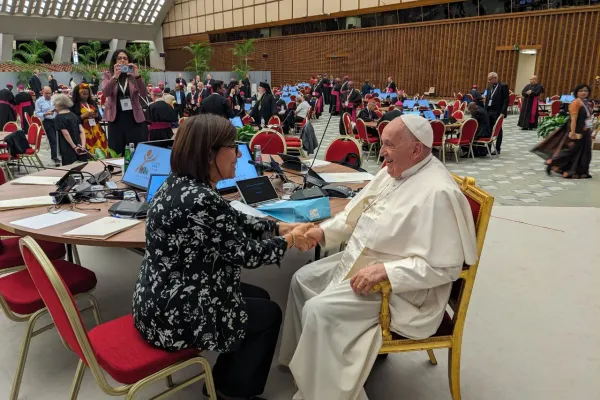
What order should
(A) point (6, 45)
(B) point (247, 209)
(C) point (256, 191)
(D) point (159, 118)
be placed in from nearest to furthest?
(B) point (247, 209) → (C) point (256, 191) → (D) point (159, 118) → (A) point (6, 45)

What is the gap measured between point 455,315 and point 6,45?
3268 centimetres

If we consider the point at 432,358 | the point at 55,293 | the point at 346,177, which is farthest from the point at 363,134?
the point at 55,293

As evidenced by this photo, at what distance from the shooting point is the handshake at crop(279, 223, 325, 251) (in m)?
1.87

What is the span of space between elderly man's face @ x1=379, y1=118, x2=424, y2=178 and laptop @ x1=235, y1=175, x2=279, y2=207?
0.84 m

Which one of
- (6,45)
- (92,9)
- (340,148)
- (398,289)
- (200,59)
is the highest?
(92,9)

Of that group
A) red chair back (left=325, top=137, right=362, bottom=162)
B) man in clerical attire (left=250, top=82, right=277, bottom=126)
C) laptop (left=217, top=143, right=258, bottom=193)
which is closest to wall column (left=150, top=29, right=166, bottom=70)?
man in clerical attire (left=250, top=82, right=277, bottom=126)

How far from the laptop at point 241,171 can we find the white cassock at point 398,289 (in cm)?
106

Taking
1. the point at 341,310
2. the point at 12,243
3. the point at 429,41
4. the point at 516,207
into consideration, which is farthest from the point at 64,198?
the point at 429,41

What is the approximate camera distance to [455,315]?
6.03ft

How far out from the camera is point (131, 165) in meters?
2.84

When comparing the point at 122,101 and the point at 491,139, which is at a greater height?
the point at 122,101

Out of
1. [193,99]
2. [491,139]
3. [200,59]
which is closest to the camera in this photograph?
[491,139]

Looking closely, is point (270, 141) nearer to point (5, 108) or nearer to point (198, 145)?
point (198, 145)

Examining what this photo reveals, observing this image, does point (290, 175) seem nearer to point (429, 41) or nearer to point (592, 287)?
point (592, 287)
